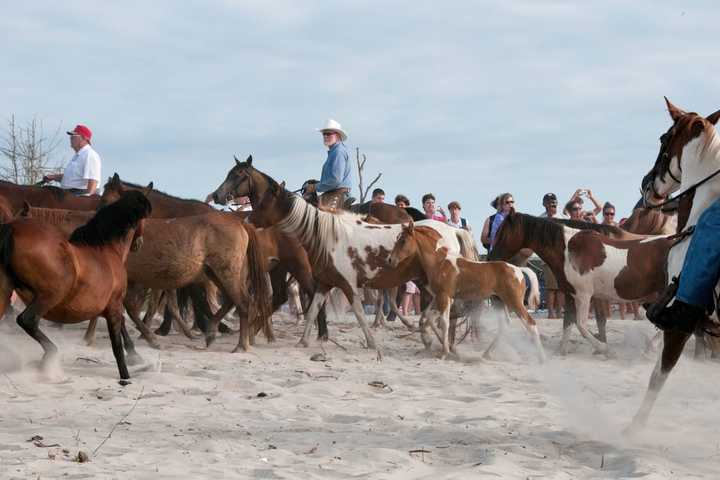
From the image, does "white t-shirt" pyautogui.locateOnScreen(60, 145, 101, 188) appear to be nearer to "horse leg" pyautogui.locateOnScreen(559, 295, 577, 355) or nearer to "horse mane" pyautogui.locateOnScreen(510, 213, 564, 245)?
"horse mane" pyautogui.locateOnScreen(510, 213, 564, 245)

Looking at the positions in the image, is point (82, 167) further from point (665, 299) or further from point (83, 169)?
point (665, 299)

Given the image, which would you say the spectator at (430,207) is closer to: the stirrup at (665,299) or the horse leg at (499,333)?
the horse leg at (499,333)

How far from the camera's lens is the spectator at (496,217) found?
49.2 ft

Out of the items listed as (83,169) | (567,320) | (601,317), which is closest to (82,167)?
(83,169)

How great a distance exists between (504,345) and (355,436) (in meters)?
5.78

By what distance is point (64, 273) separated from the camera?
26.2ft

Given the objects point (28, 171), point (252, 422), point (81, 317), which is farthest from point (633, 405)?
point (28, 171)

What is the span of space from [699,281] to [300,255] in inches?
311

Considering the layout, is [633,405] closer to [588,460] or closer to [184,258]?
[588,460]

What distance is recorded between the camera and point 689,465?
19.9 ft

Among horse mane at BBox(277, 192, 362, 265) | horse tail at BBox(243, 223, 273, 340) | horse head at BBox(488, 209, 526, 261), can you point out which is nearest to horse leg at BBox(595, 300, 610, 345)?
horse head at BBox(488, 209, 526, 261)

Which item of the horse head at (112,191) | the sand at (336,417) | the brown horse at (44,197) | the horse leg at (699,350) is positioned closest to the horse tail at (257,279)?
the sand at (336,417)

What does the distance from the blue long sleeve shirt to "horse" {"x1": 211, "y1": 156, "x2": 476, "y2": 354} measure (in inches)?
56.4

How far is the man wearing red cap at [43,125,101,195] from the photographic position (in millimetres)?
12531
